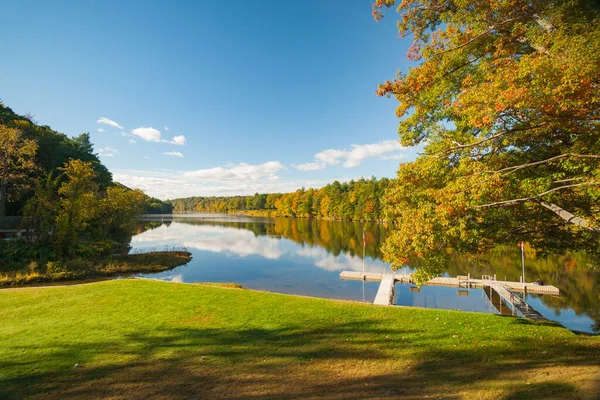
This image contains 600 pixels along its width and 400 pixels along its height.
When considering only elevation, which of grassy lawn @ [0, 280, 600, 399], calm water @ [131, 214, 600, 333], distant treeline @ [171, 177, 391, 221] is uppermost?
distant treeline @ [171, 177, 391, 221]

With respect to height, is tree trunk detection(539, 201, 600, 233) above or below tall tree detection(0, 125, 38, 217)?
below

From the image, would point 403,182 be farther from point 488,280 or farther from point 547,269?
point 547,269

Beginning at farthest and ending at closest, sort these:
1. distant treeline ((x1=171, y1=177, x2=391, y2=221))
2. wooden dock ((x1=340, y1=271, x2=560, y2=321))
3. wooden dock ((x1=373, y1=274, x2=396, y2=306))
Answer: distant treeline ((x1=171, y1=177, x2=391, y2=221)), wooden dock ((x1=340, y1=271, x2=560, y2=321)), wooden dock ((x1=373, y1=274, x2=396, y2=306))

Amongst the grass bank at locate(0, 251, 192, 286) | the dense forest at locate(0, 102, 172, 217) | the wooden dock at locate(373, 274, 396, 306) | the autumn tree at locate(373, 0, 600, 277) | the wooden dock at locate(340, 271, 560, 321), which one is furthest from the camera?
the dense forest at locate(0, 102, 172, 217)

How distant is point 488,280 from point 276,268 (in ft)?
61.2

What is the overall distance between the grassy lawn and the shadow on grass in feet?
0.09

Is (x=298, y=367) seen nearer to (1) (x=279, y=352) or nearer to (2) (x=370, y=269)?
(1) (x=279, y=352)

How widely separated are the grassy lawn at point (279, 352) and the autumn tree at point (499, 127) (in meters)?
2.45

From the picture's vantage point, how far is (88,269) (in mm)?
24500

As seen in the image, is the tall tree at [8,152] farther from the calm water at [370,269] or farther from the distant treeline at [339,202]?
the distant treeline at [339,202]

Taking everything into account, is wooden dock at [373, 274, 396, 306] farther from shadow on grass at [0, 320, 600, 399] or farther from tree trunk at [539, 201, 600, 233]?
tree trunk at [539, 201, 600, 233]

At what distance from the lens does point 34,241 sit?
2655 cm

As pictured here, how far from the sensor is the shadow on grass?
586 cm

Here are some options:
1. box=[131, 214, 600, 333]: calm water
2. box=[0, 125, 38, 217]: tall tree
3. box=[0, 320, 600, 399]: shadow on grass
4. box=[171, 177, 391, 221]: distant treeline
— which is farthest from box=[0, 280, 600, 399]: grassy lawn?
box=[171, 177, 391, 221]: distant treeline
